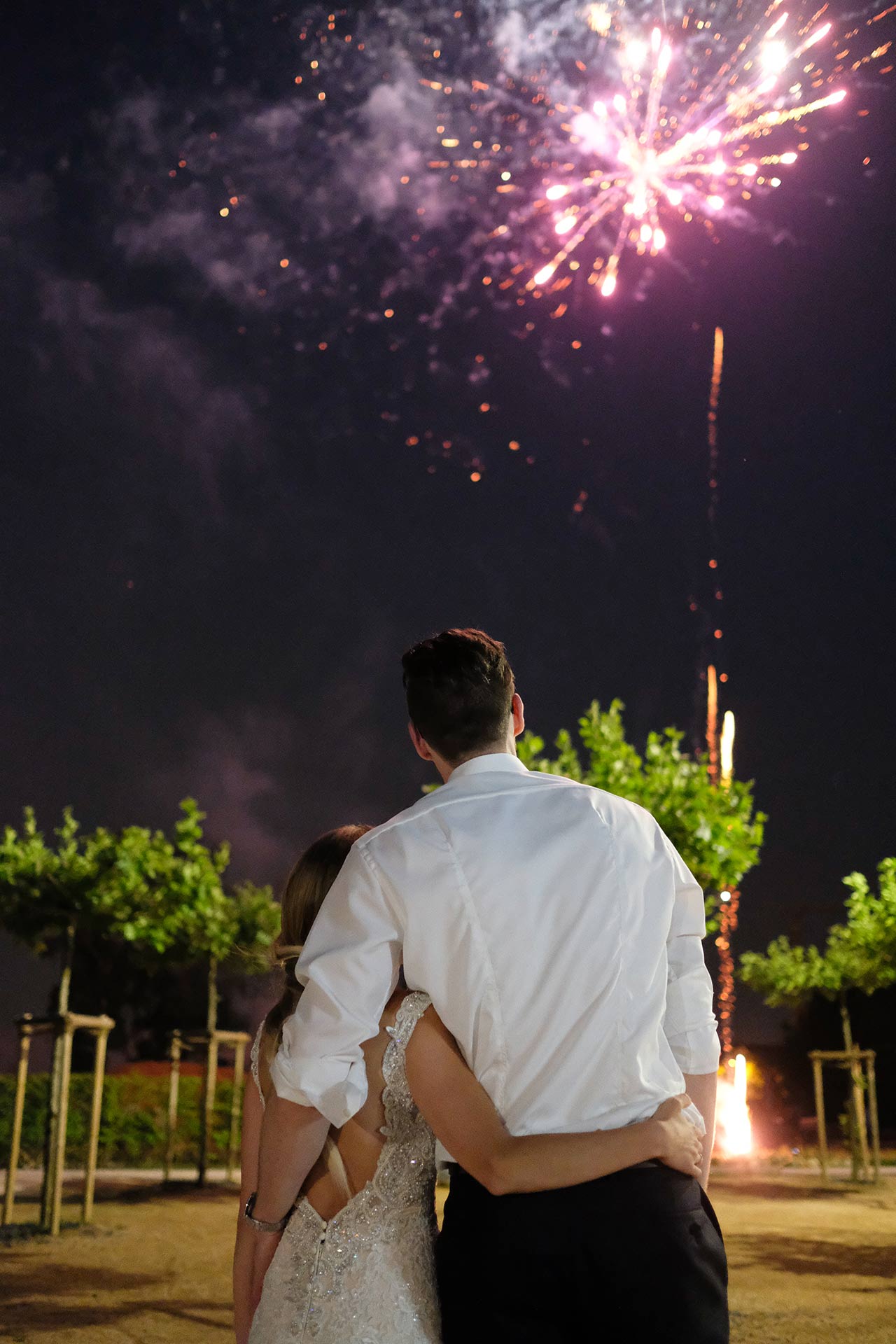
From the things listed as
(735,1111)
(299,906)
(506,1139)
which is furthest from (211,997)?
(735,1111)

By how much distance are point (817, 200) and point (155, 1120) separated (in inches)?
1892

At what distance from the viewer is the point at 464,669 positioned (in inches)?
98.8

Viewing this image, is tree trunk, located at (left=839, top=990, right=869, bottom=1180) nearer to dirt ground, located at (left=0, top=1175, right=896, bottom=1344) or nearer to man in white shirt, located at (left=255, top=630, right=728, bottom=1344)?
dirt ground, located at (left=0, top=1175, right=896, bottom=1344)

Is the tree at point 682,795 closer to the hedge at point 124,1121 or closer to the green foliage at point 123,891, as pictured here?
the green foliage at point 123,891

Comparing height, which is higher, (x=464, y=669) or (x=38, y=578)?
(x=38, y=578)

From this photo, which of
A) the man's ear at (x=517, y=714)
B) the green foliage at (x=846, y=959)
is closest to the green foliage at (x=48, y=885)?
the green foliage at (x=846, y=959)

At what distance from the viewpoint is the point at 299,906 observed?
3.34 m

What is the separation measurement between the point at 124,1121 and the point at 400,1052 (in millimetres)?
22609

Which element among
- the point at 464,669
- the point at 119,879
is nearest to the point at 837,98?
Answer: the point at 119,879

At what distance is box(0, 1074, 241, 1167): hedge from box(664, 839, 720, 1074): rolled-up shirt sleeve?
2193 centimetres

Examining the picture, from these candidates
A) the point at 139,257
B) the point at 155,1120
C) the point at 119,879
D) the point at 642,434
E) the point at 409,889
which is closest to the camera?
the point at 409,889

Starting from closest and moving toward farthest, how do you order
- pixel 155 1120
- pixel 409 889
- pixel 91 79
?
1. pixel 409 889
2. pixel 155 1120
3. pixel 91 79

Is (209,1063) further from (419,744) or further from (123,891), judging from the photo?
(419,744)

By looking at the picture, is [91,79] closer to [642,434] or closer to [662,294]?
[662,294]
